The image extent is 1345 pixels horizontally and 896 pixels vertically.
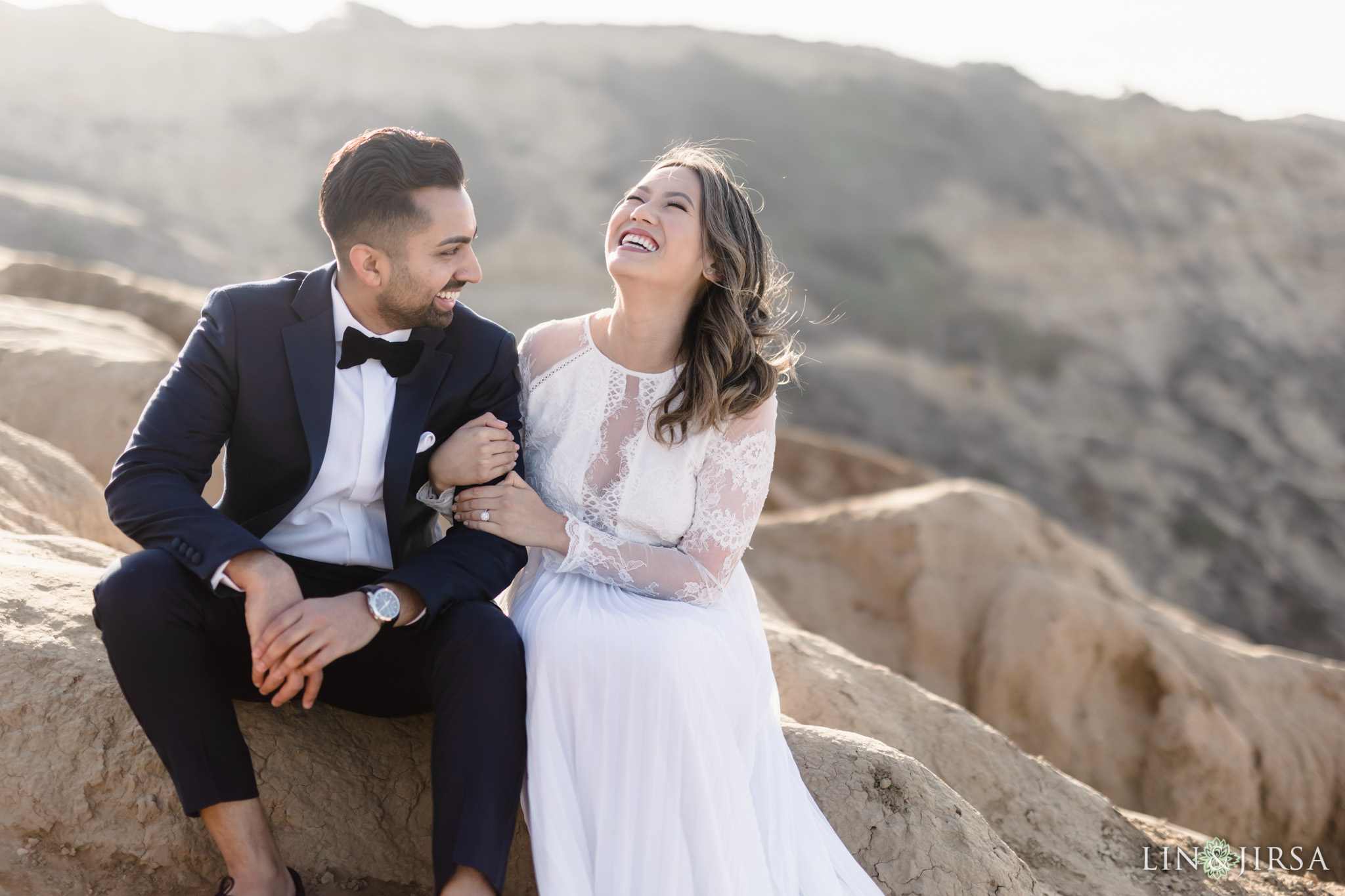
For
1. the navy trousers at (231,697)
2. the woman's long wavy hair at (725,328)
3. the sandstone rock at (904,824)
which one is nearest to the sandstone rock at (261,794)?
the sandstone rock at (904,824)

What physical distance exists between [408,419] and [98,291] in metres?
7.85

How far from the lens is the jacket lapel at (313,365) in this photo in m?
2.47

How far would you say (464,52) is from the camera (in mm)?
30906

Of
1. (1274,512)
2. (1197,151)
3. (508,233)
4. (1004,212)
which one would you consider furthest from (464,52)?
(1274,512)

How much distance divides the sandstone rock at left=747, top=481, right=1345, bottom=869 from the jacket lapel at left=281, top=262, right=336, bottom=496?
504 cm

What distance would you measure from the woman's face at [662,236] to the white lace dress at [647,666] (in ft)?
0.94

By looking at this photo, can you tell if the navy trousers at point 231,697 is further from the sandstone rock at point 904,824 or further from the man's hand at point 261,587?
the sandstone rock at point 904,824

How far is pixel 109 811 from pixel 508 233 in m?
23.2

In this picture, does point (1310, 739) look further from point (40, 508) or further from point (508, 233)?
point (508, 233)

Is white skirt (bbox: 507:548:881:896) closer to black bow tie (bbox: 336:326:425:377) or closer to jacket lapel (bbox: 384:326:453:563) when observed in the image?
jacket lapel (bbox: 384:326:453:563)

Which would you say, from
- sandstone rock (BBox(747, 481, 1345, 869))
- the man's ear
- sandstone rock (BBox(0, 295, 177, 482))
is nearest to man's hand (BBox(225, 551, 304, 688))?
the man's ear

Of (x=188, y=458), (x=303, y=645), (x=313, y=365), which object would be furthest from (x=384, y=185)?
(x=303, y=645)

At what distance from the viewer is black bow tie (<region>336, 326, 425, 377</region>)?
99.7 inches

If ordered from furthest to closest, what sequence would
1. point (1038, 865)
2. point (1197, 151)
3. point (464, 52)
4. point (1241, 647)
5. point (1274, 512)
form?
point (464, 52) → point (1197, 151) → point (1274, 512) → point (1241, 647) → point (1038, 865)
